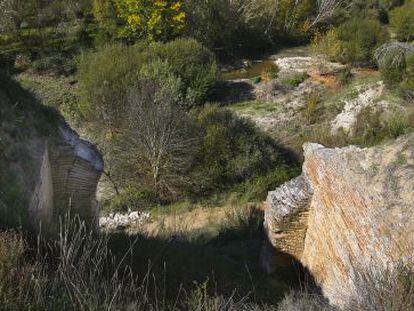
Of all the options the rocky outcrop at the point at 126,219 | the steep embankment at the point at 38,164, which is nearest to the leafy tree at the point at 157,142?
the rocky outcrop at the point at 126,219

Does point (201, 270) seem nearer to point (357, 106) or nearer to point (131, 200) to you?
point (131, 200)

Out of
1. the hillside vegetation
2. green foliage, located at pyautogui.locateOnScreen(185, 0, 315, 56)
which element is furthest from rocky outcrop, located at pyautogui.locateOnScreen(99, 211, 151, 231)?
green foliage, located at pyautogui.locateOnScreen(185, 0, 315, 56)

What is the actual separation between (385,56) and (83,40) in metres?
19.6

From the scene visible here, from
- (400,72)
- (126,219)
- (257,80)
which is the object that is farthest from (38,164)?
(257,80)

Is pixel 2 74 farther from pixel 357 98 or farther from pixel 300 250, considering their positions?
pixel 357 98

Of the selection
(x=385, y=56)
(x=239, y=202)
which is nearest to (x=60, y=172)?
(x=239, y=202)

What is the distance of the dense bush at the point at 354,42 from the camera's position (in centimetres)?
3206

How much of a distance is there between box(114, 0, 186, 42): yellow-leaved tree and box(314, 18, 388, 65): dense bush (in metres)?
8.40

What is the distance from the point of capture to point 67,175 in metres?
9.26

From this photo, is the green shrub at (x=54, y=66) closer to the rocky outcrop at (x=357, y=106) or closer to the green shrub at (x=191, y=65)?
the green shrub at (x=191, y=65)

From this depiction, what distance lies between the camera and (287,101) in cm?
2861

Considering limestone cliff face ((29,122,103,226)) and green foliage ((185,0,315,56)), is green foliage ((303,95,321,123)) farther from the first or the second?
limestone cliff face ((29,122,103,226))

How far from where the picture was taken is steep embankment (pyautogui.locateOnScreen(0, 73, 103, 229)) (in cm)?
728

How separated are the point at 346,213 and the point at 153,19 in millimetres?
27610
